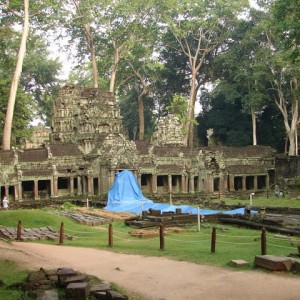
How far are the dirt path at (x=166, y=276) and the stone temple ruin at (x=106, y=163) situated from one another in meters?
24.3

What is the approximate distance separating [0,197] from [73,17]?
23266mm

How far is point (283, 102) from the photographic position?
168ft

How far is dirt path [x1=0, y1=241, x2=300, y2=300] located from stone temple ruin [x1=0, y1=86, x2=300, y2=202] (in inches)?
956

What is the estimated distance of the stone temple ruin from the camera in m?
40.4

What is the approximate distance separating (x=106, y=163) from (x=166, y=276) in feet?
99.2

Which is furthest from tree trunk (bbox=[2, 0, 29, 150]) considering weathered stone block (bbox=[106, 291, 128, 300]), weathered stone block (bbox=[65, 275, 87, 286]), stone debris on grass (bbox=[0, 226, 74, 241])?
weathered stone block (bbox=[106, 291, 128, 300])

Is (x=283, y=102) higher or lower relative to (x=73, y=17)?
lower

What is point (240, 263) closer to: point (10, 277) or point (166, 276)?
point (166, 276)

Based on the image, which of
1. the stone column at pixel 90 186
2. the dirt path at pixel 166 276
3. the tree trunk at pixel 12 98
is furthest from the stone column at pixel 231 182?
the dirt path at pixel 166 276

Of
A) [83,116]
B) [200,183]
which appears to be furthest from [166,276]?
[83,116]

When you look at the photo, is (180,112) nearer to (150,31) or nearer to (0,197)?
(150,31)

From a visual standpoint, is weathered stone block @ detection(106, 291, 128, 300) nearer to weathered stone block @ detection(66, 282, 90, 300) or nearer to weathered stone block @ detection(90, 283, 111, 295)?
weathered stone block @ detection(90, 283, 111, 295)

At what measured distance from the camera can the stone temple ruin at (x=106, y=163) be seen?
4044cm

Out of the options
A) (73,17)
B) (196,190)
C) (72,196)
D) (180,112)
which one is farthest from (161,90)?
(72,196)
